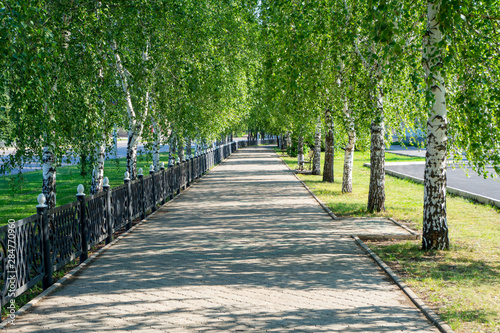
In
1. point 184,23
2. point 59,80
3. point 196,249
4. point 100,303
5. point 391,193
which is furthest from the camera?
point 391,193

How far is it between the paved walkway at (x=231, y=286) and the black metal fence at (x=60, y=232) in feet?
1.22

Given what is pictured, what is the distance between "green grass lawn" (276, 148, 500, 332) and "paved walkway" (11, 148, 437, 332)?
43cm

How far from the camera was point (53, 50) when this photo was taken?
6551 mm

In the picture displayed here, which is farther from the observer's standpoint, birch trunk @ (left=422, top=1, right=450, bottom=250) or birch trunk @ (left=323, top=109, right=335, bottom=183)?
birch trunk @ (left=323, top=109, right=335, bottom=183)

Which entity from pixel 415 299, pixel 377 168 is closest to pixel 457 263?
pixel 415 299

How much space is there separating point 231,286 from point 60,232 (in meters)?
2.85

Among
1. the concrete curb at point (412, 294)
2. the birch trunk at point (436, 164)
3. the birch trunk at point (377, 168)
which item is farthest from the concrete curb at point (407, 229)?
the birch trunk at point (436, 164)

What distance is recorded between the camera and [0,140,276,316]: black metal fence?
5.96 m

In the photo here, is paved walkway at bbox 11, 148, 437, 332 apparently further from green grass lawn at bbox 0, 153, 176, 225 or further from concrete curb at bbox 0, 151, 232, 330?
green grass lawn at bbox 0, 153, 176, 225

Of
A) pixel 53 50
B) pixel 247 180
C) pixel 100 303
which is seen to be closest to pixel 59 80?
pixel 53 50

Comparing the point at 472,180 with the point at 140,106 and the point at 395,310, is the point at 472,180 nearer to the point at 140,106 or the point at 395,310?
the point at 140,106

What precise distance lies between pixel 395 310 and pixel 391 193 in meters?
12.3

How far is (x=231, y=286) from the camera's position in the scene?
689 centimetres

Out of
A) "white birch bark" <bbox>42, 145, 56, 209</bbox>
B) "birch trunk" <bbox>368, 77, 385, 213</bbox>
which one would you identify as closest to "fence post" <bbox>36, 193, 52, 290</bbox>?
→ "white birch bark" <bbox>42, 145, 56, 209</bbox>
